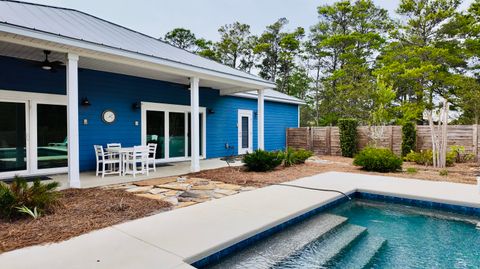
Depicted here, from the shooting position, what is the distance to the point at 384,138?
1159cm

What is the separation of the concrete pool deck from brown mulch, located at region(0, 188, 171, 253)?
22cm

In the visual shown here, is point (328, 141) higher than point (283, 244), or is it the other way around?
point (328, 141)

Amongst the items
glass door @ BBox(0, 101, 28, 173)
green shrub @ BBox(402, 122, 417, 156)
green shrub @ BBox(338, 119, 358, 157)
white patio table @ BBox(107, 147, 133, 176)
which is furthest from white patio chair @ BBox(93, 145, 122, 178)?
green shrub @ BBox(402, 122, 417, 156)

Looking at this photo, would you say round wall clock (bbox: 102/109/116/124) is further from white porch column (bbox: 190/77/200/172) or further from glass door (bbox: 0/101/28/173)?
white porch column (bbox: 190/77/200/172)

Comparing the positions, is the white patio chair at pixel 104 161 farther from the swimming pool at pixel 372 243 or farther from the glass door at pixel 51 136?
the swimming pool at pixel 372 243

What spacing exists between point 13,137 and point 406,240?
7.86m

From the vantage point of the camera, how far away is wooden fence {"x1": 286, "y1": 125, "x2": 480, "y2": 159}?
994 centimetres

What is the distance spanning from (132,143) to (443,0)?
19.1m

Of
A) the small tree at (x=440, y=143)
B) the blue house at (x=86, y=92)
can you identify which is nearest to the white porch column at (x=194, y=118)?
the blue house at (x=86, y=92)

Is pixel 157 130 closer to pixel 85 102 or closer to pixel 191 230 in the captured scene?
pixel 85 102

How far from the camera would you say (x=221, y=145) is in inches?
447

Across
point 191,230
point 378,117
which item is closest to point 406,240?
point 191,230

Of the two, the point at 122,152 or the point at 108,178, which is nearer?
the point at 108,178

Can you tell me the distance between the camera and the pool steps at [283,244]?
9.67ft
